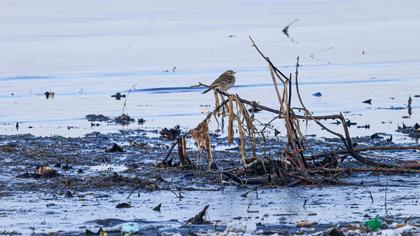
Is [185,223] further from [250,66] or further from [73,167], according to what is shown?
[250,66]

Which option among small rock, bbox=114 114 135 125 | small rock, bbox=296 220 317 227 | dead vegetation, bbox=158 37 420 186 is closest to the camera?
small rock, bbox=296 220 317 227

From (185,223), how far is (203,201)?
1.08m

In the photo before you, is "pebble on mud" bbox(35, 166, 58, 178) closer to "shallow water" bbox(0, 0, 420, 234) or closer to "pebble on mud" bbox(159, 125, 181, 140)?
"shallow water" bbox(0, 0, 420, 234)

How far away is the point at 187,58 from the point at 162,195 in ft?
41.8

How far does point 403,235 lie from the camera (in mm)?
8234

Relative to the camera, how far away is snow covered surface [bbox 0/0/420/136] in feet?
55.1

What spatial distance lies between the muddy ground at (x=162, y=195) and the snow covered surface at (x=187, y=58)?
7.36 ft

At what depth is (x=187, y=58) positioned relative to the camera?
23016 millimetres

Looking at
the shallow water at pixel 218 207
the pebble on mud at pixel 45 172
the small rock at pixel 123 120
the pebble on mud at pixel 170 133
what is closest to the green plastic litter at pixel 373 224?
the shallow water at pixel 218 207

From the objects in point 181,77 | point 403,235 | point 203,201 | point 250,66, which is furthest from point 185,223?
point 250,66

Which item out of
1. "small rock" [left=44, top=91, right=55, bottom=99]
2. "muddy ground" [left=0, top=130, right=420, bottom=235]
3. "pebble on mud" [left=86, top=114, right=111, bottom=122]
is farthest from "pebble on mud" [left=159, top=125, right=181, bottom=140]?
"small rock" [left=44, top=91, right=55, bottom=99]

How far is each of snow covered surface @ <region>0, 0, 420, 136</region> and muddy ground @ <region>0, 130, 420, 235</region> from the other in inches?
88.3

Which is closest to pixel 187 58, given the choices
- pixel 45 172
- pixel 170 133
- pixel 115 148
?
pixel 170 133

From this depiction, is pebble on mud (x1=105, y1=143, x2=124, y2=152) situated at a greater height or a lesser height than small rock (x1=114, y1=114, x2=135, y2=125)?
lesser
